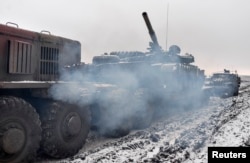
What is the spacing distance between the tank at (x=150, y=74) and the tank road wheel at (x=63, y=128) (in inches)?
102

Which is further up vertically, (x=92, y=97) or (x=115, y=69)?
(x=115, y=69)

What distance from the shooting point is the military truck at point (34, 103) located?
5566 millimetres

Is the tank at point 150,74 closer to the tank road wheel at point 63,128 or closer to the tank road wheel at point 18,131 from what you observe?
the tank road wheel at point 63,128

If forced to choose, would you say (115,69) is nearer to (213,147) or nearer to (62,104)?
(62,104)

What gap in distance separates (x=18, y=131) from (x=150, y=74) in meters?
6.49

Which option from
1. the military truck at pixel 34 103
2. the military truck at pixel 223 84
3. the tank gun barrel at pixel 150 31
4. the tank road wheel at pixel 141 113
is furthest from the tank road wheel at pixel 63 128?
the military truck at pixel 223 84

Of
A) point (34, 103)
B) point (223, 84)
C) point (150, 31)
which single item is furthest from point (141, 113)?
point (223, 84)

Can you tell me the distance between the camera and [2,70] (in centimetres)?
639

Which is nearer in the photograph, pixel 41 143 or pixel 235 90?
pixel 41 143

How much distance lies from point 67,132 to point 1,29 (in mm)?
2539

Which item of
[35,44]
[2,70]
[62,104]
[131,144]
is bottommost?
[131,144]

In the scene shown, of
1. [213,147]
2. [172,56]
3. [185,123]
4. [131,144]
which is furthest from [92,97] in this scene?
[172,56]

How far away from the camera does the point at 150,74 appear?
1136 cm

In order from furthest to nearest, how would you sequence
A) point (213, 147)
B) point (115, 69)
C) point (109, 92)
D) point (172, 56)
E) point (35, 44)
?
point (172, 56) < point (115, 69) < point (109, 92) < point (35, 44) < point (213, 147)
